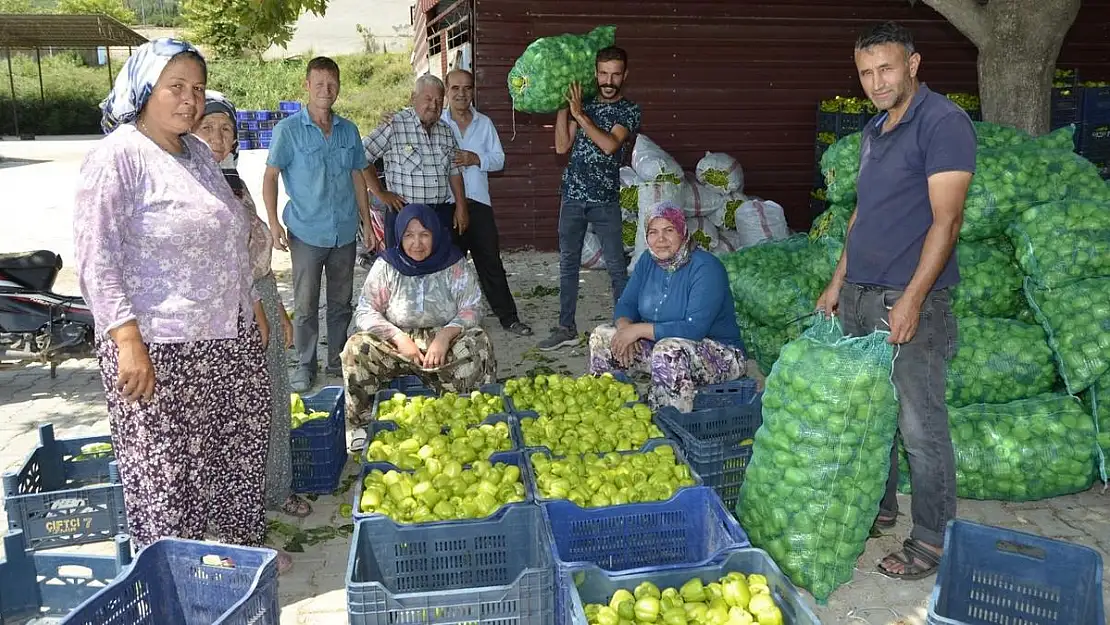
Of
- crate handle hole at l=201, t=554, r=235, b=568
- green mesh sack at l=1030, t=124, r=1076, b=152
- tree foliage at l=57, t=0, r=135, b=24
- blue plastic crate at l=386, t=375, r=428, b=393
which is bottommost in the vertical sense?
crate handle hole at l=201, t=554, r=235, b=568

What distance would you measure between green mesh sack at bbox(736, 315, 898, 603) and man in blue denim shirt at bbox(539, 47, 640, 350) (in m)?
3.07

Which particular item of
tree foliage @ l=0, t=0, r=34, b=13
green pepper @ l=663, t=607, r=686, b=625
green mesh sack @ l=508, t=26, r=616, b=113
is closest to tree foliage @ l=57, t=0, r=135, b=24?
tree foliage @ l=0, t=0, r=34, b=13

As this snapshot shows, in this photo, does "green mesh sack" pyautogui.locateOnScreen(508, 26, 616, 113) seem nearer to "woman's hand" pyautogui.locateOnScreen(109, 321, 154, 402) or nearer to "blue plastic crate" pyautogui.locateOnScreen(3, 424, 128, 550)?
"blue plastic crate" pyautogui.locateOnScreen(3, 424, 128, 550)

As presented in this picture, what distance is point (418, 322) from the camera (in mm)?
5211

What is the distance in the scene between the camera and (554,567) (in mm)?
3047

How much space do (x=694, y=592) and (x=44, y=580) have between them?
8.63ft

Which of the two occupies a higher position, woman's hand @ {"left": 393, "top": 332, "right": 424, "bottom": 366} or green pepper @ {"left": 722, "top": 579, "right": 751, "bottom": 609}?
woman's hand @ {"left": 393, "top": 332, "right": 424, "bottom": 366}

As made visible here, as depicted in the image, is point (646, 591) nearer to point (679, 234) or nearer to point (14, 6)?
point (679, 234)

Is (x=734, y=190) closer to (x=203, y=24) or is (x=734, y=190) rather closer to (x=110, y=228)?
(x=110, y=228)

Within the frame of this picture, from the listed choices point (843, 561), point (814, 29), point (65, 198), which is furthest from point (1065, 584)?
point (65, 198)

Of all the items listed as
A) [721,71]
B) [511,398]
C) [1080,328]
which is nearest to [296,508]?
[511,398]

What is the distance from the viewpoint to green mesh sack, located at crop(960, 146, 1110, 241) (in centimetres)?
434

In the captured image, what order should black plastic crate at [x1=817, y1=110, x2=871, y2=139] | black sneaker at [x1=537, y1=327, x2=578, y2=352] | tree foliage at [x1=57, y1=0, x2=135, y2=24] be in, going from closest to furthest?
black sneaker at [x1=537, y1=327, x2=578, y2=352] < black plastic crate at [x1=817, y1=110, x2=871, y2=139] < tree foliage at [x1=57, y1=0, x2=135, y2=24]

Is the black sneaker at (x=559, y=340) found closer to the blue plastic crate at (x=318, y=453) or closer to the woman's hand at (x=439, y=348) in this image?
the woman's hand at (x=439, y=348)
